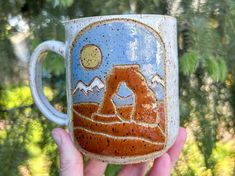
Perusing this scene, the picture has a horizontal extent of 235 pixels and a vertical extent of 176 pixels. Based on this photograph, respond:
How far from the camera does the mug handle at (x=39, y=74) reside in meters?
1.01

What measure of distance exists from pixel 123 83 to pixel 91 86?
0.18 ft

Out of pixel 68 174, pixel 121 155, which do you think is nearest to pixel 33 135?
pixel 68 174

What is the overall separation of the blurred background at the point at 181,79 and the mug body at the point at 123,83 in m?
0.25

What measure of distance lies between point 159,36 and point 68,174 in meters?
0.31

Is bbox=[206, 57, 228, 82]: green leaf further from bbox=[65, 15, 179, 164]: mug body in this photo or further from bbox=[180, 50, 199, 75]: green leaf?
bbox=[65, 15, 179, 164]: mug body

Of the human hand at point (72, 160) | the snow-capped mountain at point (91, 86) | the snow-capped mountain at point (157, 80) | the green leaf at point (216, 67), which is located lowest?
the human hand at point (72, 160)

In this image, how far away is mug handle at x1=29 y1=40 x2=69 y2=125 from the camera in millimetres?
1012

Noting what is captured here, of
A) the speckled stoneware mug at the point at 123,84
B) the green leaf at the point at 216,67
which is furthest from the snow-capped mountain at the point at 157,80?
the green leaf at the point at 216,67

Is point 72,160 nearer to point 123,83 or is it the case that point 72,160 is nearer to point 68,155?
point 68,155

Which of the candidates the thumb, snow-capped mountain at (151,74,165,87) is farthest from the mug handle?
snow-capped mountain at (151,74,165,87)

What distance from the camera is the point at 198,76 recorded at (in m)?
1.48

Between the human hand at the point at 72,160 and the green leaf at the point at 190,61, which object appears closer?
the human hand at the point at 72,160

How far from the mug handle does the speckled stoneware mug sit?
0.13 feet

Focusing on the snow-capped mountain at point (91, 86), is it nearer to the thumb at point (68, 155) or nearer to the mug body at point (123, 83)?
the mug body at point (123, 83)
